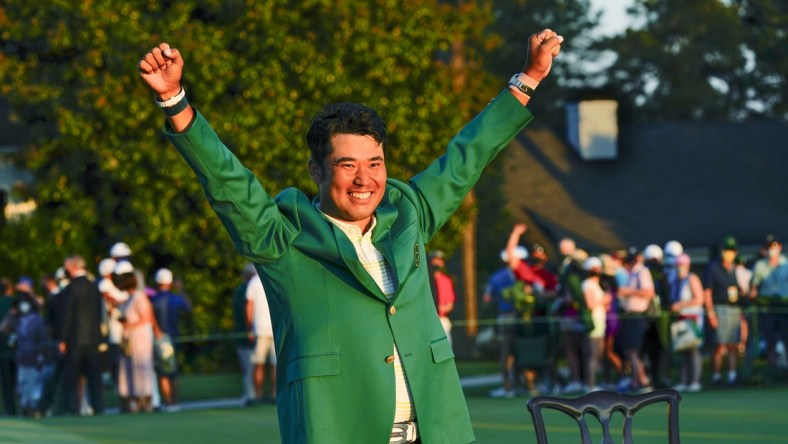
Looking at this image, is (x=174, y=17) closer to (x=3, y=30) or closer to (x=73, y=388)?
(x=3, y=30)

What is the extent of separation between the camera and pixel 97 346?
19.1 meters

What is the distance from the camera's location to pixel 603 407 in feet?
19.1

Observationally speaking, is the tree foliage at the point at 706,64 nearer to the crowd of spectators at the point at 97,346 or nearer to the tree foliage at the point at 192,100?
the tree foliage at the point at 192,100

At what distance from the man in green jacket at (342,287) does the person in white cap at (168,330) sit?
14.1 metres

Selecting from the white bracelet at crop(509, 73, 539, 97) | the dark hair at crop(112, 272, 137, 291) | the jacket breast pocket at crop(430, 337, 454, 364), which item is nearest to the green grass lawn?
the dark hair at crop(112, 272, 137, 291)

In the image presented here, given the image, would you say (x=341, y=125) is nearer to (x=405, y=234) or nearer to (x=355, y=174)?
(x=355, y=174)

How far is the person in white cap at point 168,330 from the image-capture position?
19.4 meters

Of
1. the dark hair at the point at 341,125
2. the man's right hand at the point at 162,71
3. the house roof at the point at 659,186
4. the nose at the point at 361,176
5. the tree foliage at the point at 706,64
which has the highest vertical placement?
A: the tree foliage at the point at 706,64

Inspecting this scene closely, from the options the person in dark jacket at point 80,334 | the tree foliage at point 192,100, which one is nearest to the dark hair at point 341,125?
the person in dark jacket at point 80,334

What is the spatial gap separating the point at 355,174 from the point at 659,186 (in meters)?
39.7

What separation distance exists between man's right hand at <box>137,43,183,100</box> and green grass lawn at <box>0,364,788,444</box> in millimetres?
9537

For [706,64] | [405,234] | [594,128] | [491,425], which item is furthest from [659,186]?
[405,234]

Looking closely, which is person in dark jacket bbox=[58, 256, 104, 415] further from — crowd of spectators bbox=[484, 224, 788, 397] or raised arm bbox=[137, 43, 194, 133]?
raised arm bbox=[137, 43, 194, 133]

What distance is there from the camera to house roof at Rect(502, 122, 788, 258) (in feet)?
140
